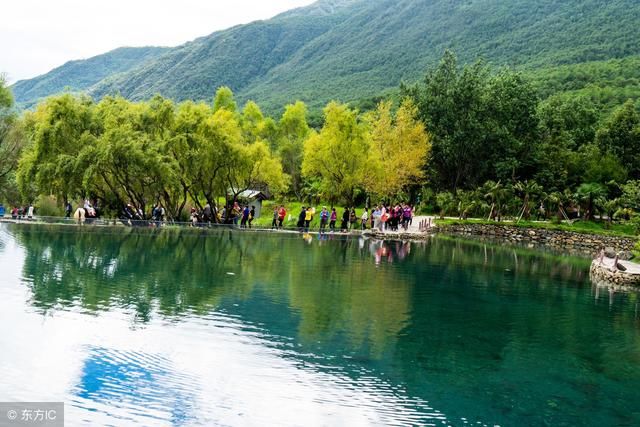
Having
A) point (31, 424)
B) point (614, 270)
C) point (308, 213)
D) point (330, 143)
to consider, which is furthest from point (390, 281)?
point (330, 143)

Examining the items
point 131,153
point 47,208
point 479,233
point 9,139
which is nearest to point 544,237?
point 479,233

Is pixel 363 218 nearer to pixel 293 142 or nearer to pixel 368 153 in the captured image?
pixel 368 153

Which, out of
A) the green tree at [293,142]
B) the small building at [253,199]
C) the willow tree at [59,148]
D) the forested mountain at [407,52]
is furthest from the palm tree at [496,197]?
the forested mountain at [407,52]

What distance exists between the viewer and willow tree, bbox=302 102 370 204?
46.4 metres

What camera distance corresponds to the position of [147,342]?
10.5 meters

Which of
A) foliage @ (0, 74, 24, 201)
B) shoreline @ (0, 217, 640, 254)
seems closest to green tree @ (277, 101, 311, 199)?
shoreline @ (0, 217, 640, 254)

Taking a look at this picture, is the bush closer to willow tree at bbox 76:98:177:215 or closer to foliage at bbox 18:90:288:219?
foliage at bbox 18:90:288:219

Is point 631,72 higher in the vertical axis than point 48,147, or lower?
higher

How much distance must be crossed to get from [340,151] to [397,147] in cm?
864

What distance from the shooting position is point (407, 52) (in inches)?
5802

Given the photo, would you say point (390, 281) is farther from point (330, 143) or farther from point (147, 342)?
point (330, 143)

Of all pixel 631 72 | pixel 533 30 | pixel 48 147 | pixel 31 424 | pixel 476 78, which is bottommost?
pixel 31 424

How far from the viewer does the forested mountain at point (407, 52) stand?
118438mm

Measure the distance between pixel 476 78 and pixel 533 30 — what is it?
89047mm
